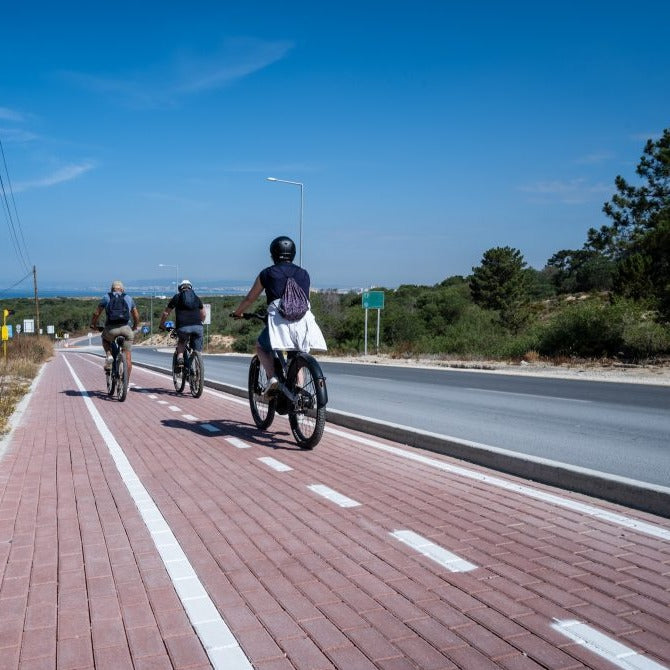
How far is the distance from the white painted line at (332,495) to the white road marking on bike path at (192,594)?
1.23 m

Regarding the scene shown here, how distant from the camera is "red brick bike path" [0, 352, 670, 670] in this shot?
297 centimetres

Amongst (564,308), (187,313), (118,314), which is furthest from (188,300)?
(564,308)

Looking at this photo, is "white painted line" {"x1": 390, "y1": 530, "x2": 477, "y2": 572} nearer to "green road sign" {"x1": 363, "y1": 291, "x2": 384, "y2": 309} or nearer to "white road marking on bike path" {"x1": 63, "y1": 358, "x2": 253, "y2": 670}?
"white road marking on bike path" {"x1": 63, "y1": 358, "x2": 253, "y2": 670}

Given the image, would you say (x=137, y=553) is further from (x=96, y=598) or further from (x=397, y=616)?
(x=397, y=616)

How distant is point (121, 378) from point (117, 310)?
126cm

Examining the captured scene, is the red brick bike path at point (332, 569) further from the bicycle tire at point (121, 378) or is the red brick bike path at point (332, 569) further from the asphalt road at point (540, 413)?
the bicycle tire at point (121, 378)

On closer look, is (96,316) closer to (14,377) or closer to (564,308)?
(14,377)

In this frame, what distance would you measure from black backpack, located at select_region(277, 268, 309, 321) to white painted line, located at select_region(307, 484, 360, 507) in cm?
199

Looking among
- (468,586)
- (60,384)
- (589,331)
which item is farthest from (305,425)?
(589,331)

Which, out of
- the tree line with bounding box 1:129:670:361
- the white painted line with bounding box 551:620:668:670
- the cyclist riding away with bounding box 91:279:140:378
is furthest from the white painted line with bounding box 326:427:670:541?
the tree line with bounding box 1:129:670:361

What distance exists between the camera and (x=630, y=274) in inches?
1790

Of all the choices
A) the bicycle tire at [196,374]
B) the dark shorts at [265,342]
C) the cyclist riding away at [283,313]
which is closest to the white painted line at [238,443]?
the cyclist riding away at [283,313]

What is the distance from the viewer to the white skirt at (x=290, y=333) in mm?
7164

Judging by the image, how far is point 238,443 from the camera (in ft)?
25.5
